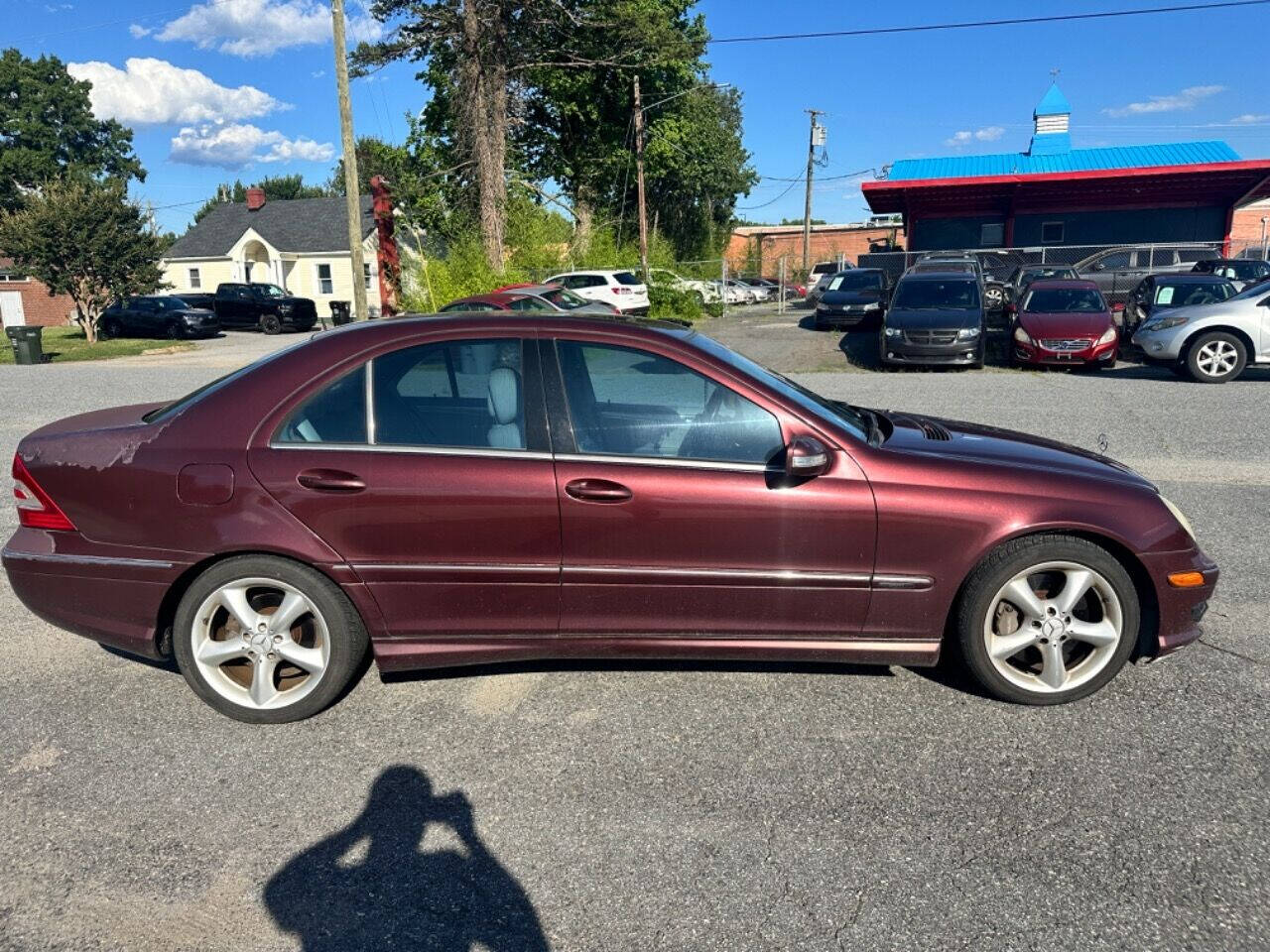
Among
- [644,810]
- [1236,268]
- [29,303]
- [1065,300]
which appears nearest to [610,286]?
[1065,300]

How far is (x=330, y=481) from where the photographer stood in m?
3.61

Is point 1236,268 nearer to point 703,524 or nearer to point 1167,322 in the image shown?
point 1167,322

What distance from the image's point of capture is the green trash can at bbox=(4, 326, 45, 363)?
23500 mm

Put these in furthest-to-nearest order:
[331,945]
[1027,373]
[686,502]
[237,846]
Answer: [1027,373] < [686,502] < [237,846] < [331,945]

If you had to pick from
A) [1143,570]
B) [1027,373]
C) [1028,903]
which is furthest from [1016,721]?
[1027,373]

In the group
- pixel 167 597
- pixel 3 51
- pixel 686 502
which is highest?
pixel 3 51

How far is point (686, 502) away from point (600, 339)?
2.50 feet

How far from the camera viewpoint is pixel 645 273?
31734mm

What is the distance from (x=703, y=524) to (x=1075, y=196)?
3683 cm

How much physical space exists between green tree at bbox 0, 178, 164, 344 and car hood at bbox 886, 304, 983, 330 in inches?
1003

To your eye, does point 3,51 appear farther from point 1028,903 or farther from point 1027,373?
point 1028,903

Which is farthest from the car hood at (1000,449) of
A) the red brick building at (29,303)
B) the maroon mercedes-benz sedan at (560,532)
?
the red brick building at (29,303)

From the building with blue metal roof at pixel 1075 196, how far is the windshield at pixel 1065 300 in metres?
17.5

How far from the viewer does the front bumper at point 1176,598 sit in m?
3.68
